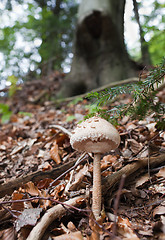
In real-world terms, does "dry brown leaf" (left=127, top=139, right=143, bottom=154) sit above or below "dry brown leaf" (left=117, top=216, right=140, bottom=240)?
above

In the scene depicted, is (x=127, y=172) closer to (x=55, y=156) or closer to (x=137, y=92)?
(x=137, y=92)

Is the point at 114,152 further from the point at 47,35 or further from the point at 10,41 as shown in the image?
the point at 10,41

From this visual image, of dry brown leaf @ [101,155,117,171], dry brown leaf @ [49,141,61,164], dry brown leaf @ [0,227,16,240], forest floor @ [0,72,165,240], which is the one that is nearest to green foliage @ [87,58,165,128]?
forest floor @ [0,72,165,240]

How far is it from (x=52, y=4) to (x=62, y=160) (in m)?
11.6

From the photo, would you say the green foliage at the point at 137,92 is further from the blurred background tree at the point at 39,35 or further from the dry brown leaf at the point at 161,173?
the blurred background tree at the point at 39,35

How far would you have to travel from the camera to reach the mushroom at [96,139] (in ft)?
5.15

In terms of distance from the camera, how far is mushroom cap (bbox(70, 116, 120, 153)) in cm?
156

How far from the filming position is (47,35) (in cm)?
944

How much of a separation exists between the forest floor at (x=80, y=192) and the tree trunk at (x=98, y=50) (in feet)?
12.4

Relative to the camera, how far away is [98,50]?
6.84 m

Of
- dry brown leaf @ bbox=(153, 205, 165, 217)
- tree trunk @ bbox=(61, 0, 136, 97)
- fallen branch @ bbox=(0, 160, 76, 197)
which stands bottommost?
dry brown leaf @ bbox=(153, 205, 165, 217)

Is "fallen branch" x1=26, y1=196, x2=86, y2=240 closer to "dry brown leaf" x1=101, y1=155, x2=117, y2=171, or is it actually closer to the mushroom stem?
the mushroom stem

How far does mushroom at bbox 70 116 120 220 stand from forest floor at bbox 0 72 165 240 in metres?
0.15

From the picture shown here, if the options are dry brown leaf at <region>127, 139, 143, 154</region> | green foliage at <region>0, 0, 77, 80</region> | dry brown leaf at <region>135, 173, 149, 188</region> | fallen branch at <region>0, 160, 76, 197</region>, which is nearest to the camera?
dry brown leaf at <region>135, 173, 149, 188</region>
